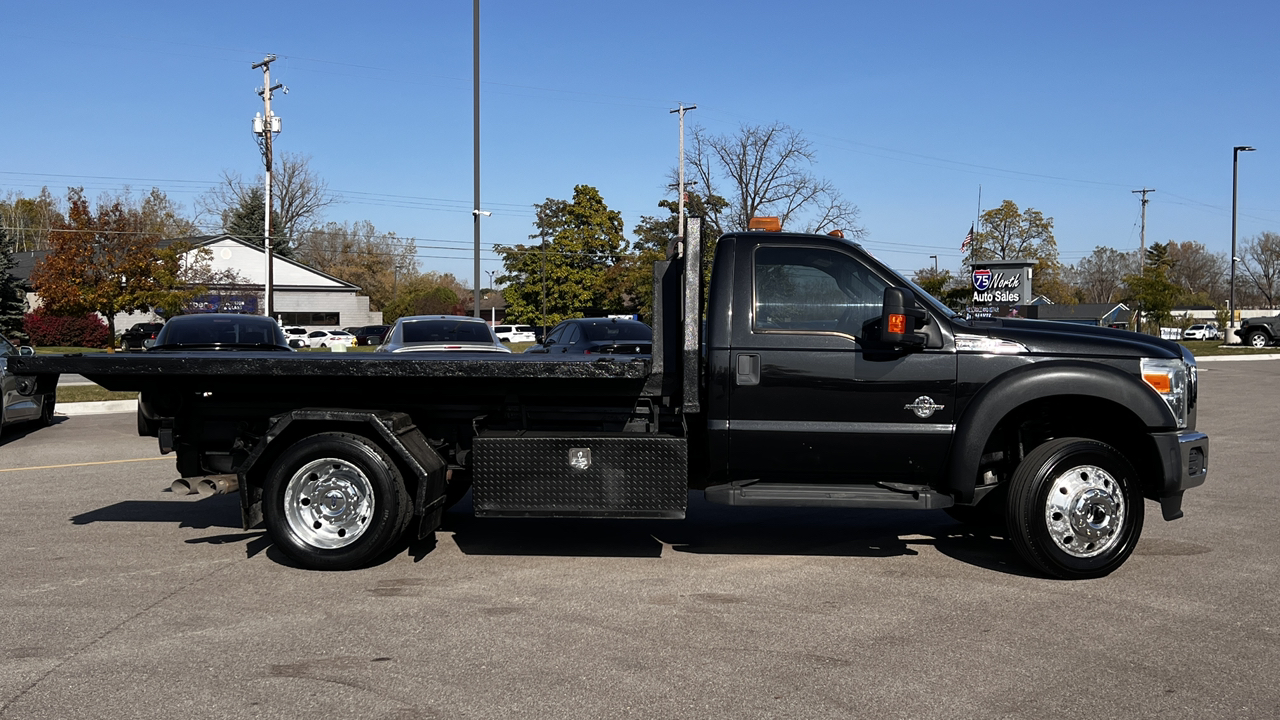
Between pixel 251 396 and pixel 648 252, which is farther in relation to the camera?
pixel 648 252

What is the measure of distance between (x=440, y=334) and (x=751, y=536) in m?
8.50

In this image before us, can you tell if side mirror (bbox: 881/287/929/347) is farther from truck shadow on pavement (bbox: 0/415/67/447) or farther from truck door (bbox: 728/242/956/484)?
truck shadow on pavement (bbox: 0/415/67/447)

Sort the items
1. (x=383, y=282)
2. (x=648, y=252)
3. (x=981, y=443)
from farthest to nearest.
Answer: (x=383, y=282) → (x=648, y=252) → (x=981, y=443)

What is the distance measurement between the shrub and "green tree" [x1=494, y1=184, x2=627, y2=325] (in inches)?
1150

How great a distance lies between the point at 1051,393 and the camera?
6.04m

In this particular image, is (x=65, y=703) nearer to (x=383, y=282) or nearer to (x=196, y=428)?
(x=196, y=428)

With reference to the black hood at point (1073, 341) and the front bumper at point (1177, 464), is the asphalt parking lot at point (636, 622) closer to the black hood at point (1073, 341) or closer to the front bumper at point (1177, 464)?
the front bumper at point (1177, 464)

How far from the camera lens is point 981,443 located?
20.1 feet

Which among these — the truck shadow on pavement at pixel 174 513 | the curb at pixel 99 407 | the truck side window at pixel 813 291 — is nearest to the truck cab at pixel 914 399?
the truck side window at pixel 813 291

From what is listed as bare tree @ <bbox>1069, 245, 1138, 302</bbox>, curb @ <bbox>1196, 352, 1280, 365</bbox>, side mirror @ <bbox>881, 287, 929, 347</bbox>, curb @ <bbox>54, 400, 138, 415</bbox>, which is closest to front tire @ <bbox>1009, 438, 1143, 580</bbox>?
side mirror @ <bbox>881, 287, 929, 347</bbox>

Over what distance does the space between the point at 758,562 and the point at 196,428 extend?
391 centimetres

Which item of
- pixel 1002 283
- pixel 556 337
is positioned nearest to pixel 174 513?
pixel 556 337

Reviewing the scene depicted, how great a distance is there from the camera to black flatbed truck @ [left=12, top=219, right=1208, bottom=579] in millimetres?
6145

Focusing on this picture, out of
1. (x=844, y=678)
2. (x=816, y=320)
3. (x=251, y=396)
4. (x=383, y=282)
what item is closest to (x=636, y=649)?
(x=844, y=678)
